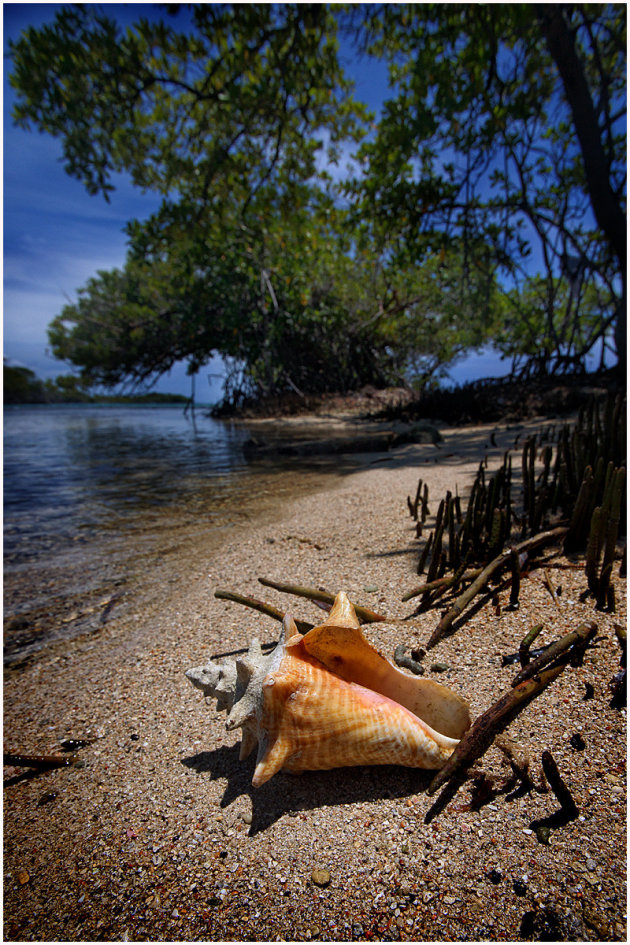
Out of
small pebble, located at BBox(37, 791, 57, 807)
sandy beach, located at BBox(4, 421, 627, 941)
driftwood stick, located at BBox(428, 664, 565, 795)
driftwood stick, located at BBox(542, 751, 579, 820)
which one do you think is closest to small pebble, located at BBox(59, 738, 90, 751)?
sandy beach, located at BBox(4, 421, 627, 941)

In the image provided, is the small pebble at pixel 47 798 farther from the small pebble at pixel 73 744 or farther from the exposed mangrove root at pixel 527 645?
the exposed mangrove root at pixel 527 645

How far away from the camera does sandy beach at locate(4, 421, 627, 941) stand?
2.94 feet

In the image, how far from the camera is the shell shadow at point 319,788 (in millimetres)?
1125

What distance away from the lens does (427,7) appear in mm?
6988

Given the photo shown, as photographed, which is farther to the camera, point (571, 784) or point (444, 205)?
point (444, 205)

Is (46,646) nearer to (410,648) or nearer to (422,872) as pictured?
(410,648)

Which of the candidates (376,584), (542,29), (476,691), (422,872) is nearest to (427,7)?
(542,29)

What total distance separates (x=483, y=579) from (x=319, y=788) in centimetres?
99

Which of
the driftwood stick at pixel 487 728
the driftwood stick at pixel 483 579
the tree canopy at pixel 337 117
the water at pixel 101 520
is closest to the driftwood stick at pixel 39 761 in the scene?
the water at pixel 101 520

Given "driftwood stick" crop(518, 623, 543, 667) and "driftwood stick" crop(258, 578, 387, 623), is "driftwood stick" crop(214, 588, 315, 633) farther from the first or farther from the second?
"driftwood stick" crop(518, 623, 543, 667)

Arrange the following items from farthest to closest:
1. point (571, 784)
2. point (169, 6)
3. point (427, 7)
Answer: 1. point (427, 7)
2. point (169, 6)
3. point (571, 784)

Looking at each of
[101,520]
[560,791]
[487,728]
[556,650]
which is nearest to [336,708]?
[487,728]

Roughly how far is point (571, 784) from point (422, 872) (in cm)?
43

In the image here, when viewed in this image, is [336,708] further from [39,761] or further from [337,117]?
[337,117]
